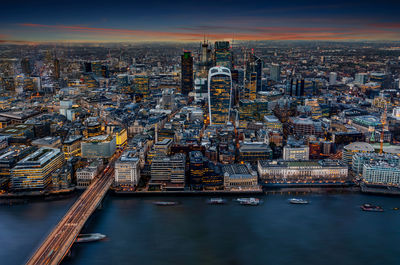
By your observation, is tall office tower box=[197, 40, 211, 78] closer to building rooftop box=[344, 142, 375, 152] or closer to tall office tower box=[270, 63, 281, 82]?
tall office tower box=[270, 63, 281, 82]

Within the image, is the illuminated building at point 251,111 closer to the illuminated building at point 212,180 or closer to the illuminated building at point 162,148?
the illuminated building at point 162,148

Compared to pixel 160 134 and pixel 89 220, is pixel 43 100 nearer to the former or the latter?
pixel 160 134

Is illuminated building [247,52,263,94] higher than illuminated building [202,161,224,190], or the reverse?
illuminated building [247,52,263,94]

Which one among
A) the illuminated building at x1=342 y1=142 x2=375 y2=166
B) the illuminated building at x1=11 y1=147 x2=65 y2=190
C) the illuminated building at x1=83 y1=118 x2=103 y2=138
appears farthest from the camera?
the illuminated building at x1=83 y1=118 x2=103 y2=138

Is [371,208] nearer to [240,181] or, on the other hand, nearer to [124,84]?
[240,181]

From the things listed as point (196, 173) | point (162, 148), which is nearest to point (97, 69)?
point (162, 148)

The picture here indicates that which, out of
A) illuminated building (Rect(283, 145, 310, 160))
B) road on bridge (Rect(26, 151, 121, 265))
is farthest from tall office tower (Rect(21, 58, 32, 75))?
illuminated building (Rect(283, 145, 310, 160))
